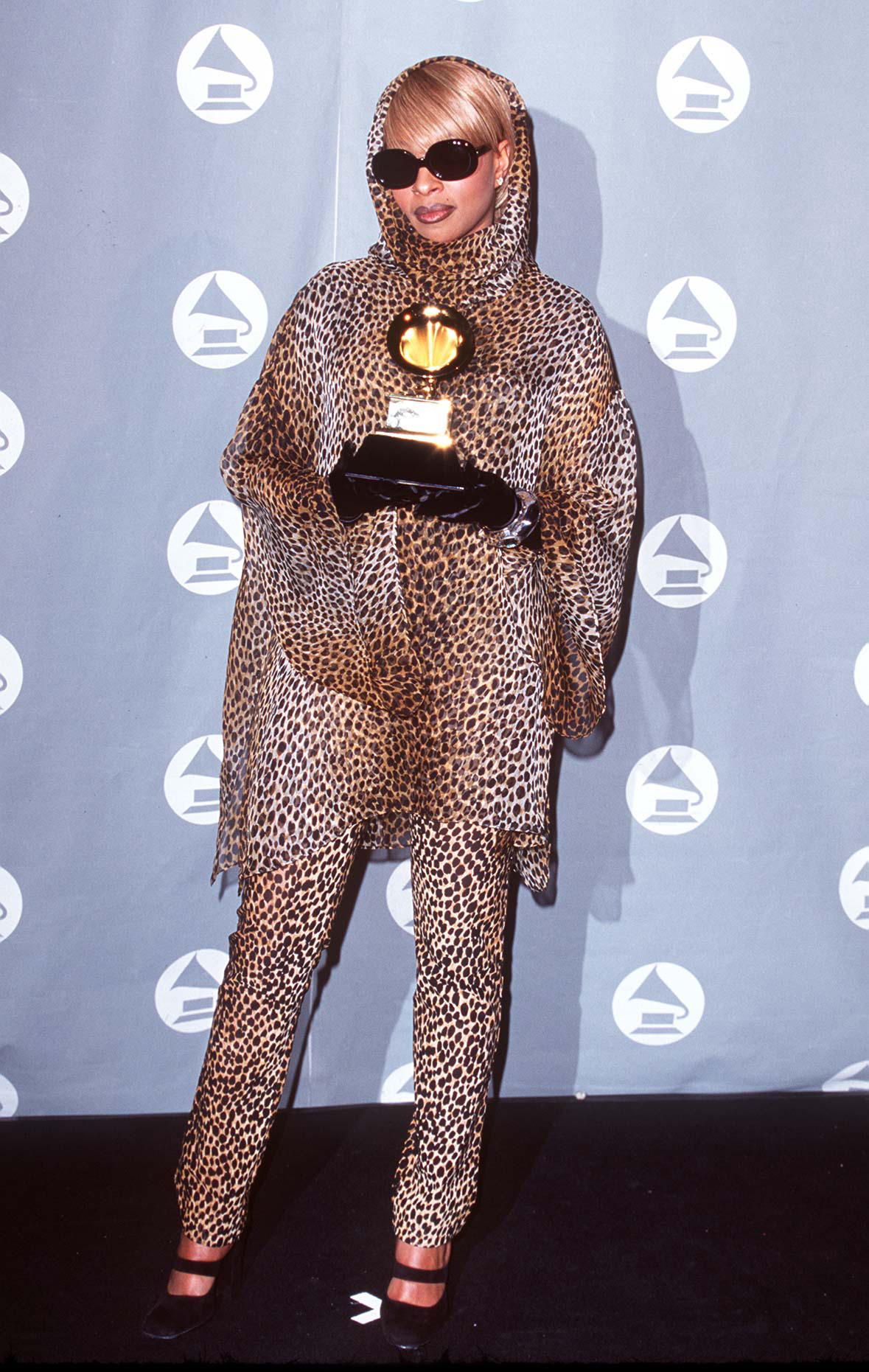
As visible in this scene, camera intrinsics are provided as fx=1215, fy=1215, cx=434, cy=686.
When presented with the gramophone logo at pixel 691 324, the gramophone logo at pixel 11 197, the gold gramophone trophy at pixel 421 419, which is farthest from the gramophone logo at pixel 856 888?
the gramophone logo at pixel 11 197

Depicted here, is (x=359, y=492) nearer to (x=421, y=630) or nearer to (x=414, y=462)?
(x=414, y=462)

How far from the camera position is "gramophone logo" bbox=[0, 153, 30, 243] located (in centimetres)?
190

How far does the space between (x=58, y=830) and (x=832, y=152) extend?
1.74 meters

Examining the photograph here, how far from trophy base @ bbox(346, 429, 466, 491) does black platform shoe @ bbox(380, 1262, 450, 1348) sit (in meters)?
1.13

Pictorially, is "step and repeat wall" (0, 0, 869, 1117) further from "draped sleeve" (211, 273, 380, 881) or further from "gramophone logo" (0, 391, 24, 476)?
"draped sleeve" (211, 273, 380, 881)

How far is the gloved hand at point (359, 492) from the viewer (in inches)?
58.4

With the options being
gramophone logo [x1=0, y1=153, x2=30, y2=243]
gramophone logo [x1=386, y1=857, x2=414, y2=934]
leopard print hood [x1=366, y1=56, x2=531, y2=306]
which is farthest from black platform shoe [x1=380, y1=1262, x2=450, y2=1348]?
gramophone logo [x1=0, y1=153, x2=30, y2=243]

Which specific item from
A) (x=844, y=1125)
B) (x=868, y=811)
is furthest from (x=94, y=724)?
(x=844, y=1125)

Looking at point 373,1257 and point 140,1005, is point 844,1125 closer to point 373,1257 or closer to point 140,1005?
point 373,1257

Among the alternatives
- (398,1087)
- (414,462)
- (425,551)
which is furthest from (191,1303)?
(414,462)

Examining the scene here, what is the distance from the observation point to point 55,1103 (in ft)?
7.23

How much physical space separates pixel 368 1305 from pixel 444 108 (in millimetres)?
1671

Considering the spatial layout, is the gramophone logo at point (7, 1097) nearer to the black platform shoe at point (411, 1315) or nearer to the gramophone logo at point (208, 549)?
the black platform shoe at point (411, 1315)

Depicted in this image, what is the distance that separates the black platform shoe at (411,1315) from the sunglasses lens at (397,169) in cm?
150
